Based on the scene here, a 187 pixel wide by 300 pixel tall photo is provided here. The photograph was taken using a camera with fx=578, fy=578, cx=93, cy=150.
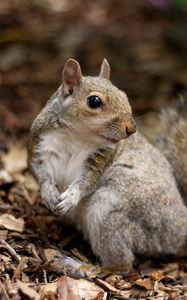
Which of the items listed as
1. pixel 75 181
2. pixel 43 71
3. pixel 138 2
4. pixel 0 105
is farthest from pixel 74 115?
pixel 138 2

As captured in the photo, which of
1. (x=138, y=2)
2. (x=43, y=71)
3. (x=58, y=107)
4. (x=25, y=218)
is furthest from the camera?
(x=138, y=2)

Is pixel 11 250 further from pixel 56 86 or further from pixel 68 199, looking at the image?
pixel 56 86

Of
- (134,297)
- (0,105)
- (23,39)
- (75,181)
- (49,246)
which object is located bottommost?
(134,297)

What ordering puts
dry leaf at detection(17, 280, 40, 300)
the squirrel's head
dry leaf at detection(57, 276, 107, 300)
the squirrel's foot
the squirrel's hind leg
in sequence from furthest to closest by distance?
the squirrel's foot, the squirrel's hind leg, the squirrel's head, dry leaf at detection(57, 276, 107, 300), dry leaf at detection(17, 280, 40, 300)

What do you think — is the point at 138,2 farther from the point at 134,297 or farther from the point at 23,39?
the point at 134,297

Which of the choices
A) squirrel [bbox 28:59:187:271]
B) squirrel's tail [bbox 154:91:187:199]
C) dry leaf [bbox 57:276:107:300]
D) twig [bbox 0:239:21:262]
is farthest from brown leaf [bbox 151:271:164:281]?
twig [bbox 0:239:21:262]

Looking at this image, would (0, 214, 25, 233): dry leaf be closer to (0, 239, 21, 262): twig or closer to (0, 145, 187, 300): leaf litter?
(0, 145, 187, 300): leaf litter
